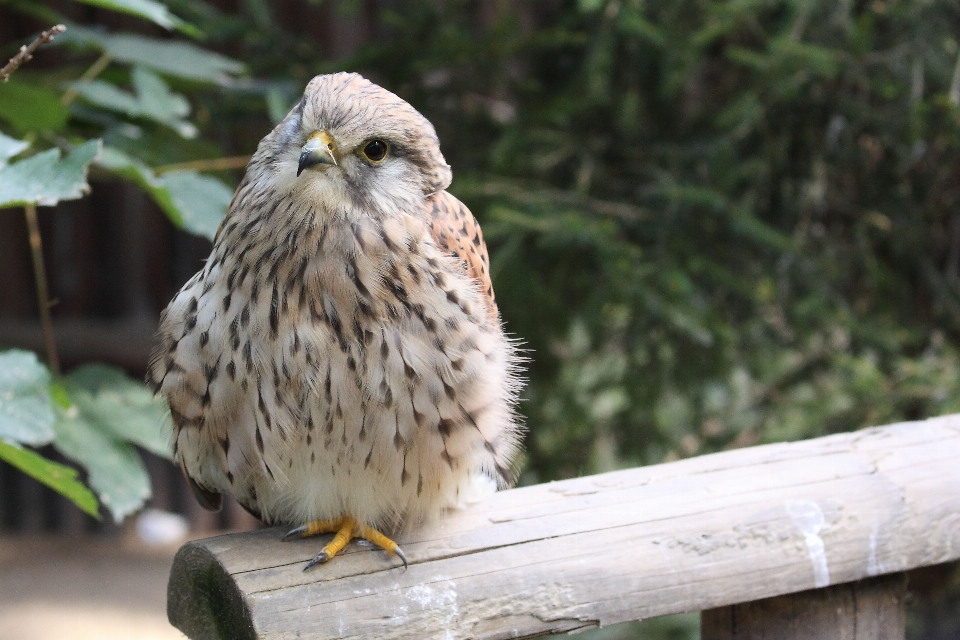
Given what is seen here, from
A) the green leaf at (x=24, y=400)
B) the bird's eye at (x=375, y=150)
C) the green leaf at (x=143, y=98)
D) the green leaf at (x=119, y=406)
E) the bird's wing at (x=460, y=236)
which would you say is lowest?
the green leaf at (x=119, y=406)

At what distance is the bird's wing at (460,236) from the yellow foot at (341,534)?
0.45 metres

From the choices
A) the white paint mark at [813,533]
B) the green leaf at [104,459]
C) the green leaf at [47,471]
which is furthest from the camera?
the green leaf at [104,459]

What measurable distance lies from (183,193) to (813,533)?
1.50 meters

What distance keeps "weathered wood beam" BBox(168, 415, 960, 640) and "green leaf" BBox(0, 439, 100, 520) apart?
202 millimetres

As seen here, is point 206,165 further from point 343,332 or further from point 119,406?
point 343,332

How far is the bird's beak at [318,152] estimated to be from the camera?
155cm

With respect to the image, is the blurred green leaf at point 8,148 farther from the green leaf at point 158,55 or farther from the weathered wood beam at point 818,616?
the weathered wood beam at point 818,616

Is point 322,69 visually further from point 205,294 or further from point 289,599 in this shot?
point 289,599

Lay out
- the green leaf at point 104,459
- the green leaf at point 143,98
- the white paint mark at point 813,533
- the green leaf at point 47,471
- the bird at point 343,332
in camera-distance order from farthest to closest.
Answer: the green leaf at point 143,98 < the green leaf at point 104,459 < the white paint mark at point 813,533 < the bird at point 343,332 < the green leaf at point 47,471

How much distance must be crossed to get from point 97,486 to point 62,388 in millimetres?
248

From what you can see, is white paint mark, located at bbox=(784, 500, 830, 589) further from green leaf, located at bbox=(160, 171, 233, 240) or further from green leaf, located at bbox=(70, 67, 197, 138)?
green leaf, located at bbox=(70, 67, 197, 138)

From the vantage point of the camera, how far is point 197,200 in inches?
87.6

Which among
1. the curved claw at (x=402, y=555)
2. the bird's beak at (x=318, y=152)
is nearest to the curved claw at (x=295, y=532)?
the curved claw at (x=402, y=555)

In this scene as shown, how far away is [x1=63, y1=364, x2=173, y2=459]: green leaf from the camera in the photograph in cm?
215
